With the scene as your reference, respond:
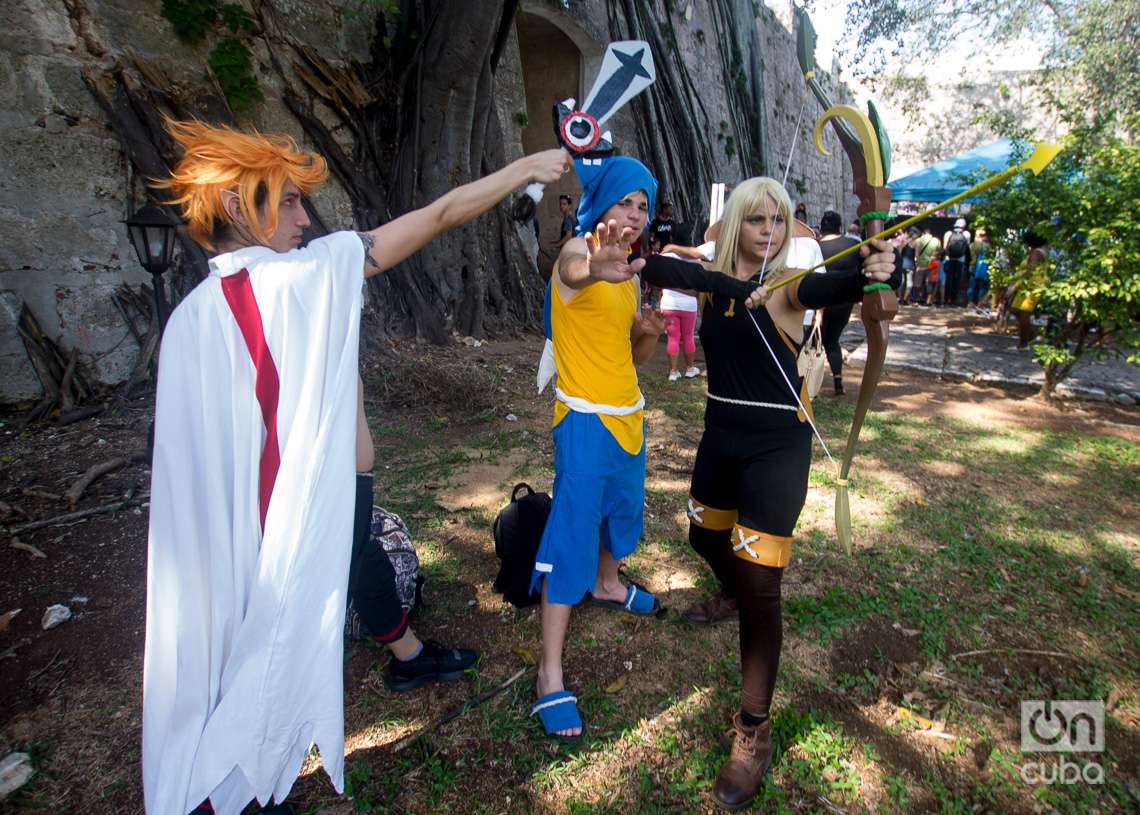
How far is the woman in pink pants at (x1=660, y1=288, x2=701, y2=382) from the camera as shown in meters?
6.42

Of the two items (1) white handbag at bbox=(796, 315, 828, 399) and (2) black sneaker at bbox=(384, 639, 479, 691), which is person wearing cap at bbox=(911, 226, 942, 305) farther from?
(2) black sneaker at bbox=(384, 639, 479, 691)

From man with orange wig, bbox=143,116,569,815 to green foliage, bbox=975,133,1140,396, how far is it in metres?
6.57

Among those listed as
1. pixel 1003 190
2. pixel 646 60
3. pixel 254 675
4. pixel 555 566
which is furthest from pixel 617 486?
pixel 1003 190

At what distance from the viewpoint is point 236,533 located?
1.50m

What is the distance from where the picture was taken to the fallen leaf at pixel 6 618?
2.73m

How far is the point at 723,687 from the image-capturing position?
7.85 feet

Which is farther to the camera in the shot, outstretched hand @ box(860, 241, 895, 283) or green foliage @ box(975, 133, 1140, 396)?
green foliage @ box(975, 133, 1140, 396)

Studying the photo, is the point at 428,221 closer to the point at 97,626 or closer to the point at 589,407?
→ the point at 589,407

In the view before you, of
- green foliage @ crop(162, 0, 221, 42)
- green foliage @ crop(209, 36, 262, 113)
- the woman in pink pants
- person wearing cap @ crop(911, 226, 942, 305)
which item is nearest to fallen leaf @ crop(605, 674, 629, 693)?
the woman in pink pants

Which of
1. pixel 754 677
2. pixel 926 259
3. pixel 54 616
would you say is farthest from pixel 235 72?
pixel 926 259

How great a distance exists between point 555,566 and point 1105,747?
6.95ft

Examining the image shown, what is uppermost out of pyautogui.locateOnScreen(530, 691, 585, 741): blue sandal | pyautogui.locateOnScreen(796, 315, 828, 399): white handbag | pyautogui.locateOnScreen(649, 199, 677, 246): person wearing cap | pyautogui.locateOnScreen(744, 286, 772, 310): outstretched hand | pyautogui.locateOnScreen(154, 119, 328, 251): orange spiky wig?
Answer: pyautogui.locateOnScreen(649, 199, 677, 246): person wearing cap

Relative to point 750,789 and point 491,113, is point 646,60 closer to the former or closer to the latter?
point 750,789

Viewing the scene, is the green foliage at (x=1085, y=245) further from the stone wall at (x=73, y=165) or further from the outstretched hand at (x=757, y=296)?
the stone wall at (x=73, y=165)
